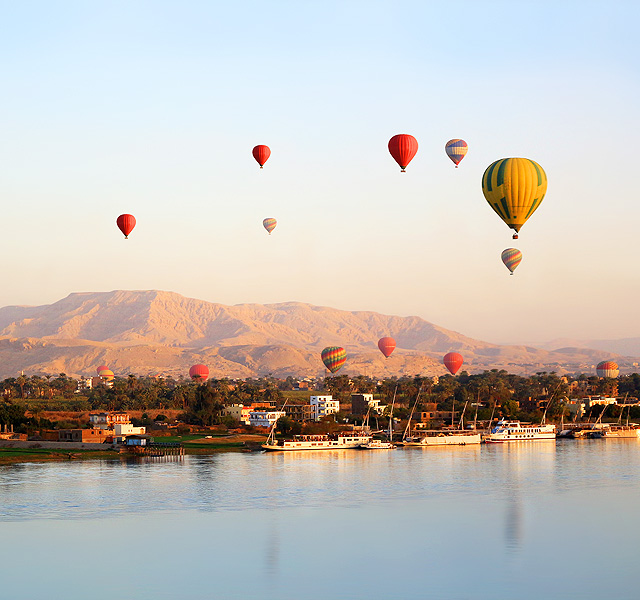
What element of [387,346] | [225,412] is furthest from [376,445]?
[387,346]

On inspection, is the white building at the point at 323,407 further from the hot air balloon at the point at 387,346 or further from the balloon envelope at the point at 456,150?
the balloon envelope at the point at 456,150

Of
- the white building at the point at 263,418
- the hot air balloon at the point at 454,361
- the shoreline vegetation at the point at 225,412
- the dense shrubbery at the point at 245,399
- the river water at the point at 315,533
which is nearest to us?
the river water at the point at 315,533

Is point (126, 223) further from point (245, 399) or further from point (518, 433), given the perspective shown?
point (245, 399)

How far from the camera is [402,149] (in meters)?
84.2

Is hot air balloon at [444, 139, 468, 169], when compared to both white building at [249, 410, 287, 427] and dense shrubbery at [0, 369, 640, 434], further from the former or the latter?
white building at [249, 410, 287, 427]

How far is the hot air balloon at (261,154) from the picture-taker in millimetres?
96688

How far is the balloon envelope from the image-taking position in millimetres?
95750

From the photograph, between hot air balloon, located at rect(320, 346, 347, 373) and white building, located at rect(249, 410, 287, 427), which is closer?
white building, located at rect(249, 410, 287, 427)

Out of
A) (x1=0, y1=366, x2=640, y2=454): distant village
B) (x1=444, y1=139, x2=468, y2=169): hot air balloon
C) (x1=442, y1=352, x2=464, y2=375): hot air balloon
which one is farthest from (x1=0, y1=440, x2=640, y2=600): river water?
(x1=442, y1=352, x2=464, y2=375): hot air balloon

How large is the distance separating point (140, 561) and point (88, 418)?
8448 centimetres

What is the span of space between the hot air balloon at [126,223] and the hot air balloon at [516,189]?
128ft

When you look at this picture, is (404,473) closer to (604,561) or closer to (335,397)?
(604,561)

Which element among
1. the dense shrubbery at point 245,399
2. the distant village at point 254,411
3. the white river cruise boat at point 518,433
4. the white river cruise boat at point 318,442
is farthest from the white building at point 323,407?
the white river cruise boat at point 318,442

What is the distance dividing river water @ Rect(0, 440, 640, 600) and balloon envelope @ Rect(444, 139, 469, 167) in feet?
98.0
